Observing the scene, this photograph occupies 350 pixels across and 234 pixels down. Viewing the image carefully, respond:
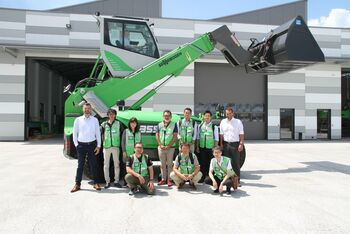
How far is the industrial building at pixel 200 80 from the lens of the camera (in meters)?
18.2

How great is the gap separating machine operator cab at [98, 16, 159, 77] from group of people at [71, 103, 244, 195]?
6.17 feet

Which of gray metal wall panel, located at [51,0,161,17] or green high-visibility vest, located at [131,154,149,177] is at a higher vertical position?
gray metal wall panel, located at [51,0,161,17]

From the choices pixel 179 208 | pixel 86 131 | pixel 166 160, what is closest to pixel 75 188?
pixel 86 131

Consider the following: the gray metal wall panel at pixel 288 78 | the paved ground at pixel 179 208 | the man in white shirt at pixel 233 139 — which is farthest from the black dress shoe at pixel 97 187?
the gray metal wall panel at pixel 288 78

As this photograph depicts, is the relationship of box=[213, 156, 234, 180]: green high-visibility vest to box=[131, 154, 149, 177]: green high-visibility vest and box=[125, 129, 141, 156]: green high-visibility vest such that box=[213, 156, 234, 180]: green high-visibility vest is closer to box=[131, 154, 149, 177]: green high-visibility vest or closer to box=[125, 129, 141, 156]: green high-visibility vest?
box=[131, 154, 149, 177]: green high-visibility vest

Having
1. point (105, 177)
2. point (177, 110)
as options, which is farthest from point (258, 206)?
point (177, 110)

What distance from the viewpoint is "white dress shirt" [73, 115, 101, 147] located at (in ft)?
20.2

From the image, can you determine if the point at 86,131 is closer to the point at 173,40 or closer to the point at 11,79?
the point at 11,79

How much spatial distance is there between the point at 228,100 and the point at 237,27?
4.52 metres

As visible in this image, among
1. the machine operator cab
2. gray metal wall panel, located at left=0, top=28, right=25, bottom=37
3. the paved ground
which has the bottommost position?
the paved ground

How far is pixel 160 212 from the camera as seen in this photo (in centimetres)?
489

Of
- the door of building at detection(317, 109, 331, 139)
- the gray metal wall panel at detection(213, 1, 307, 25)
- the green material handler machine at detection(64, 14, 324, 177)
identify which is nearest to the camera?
the green material handler machine at detection(64, 14, 324, 177)

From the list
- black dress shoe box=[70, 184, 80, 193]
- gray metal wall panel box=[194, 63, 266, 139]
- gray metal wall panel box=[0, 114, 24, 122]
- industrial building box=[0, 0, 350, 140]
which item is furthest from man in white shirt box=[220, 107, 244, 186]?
gray metal wall panel box=[0, 114, 24, 122]

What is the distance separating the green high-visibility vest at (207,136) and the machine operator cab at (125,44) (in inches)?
95.7
